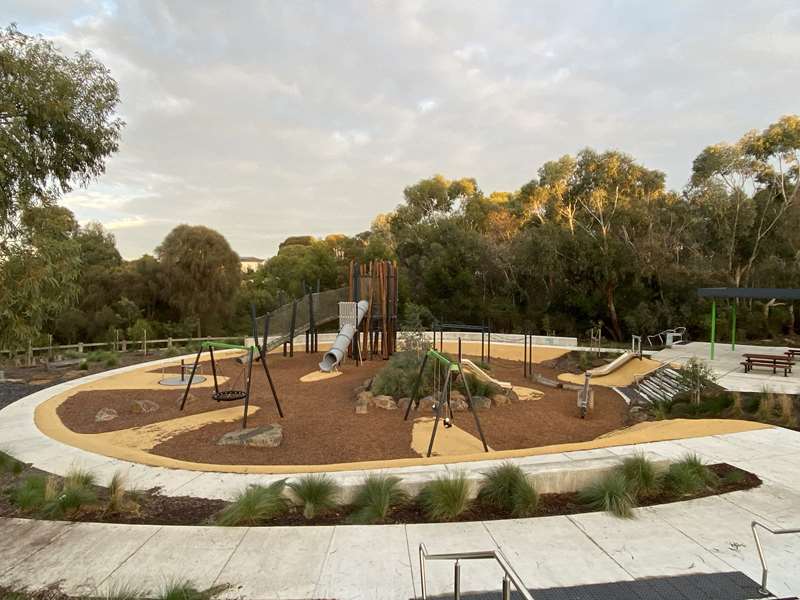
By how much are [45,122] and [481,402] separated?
1009 centimetres

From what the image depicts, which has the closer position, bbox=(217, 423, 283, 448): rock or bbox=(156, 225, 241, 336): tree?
bbox=(217, 423, 283, 448): rock

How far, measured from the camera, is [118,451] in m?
7.68

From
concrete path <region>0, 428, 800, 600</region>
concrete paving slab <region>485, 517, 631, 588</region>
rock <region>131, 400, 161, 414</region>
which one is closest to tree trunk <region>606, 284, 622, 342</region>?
concrete path <region>0, 428, 800, 600</region>

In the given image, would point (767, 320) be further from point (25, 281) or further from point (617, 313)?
point (25, 281)

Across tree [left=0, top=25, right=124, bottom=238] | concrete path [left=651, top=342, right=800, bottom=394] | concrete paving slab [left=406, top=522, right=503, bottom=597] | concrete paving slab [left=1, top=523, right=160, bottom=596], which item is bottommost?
concrete path [left=651, top=342, right=800, bottom=394]

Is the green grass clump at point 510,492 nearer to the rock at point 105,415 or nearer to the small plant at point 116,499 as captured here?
the small plant at point 116,499

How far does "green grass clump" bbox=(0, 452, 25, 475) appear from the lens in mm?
6572

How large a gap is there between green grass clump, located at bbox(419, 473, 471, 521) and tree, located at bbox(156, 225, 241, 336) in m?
27.3

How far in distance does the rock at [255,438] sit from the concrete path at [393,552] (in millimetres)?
3758

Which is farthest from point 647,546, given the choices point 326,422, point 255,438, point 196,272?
point 196,272

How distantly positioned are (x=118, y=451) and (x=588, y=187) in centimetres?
3042

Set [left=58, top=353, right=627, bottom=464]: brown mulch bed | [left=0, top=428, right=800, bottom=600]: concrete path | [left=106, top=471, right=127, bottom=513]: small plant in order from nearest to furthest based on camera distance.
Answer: [left=0, top=428, right=800, bottom=600]: concrete path < [left=106, top=471, right=127, bottom=513]: small plant < [left=58, top=353, right=627, bottom=464]: brown mulch bed

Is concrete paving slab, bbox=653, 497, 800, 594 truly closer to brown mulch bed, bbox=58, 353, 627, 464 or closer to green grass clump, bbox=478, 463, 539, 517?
green grass clump, bbox=478, 463, 539, 517

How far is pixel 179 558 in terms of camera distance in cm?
390
